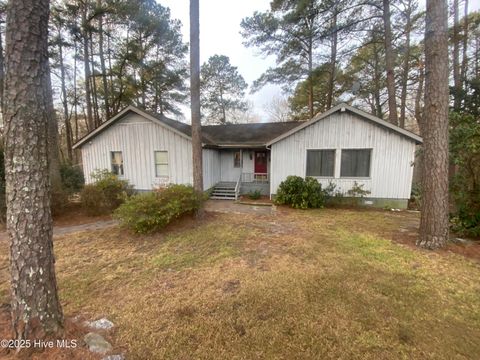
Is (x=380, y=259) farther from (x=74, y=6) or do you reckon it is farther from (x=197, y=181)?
(x=74, y=6)

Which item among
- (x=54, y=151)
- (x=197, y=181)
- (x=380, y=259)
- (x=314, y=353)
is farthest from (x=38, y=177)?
(x=54, y=151)

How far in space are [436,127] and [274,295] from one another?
15.7 ft

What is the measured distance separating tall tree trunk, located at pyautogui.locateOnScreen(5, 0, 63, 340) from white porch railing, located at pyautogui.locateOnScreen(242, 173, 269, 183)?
11.2 m

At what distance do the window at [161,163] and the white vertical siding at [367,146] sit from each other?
243 inches

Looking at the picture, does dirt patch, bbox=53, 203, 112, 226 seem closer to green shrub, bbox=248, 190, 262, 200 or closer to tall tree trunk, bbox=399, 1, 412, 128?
green shrub, bbox=248, 190, 262, 200

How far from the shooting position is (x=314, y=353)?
7.81 feet

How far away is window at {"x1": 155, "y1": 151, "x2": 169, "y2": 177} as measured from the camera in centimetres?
1134

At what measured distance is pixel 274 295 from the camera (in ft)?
11.1

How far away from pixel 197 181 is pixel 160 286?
13.3 ft

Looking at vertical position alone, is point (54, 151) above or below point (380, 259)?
above

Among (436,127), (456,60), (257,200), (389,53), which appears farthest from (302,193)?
(456,60)

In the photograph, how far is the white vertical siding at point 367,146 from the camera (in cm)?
932

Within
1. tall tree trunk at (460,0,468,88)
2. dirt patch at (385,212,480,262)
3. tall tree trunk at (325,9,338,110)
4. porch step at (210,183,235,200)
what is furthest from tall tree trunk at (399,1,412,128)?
porch step at (210,183,235,200)

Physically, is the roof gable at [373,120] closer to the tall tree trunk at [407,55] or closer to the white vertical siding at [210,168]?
the white vertical siding at [210,168]
